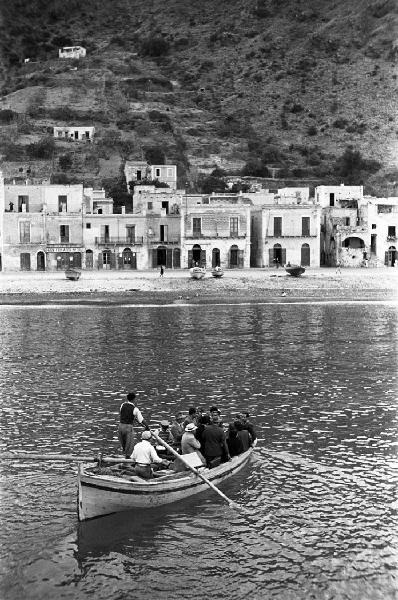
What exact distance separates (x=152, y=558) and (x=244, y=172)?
11308 cm

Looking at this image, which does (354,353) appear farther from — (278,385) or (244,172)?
(244,172)

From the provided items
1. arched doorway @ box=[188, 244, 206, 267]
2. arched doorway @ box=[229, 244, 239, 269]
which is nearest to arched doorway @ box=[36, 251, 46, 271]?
arched doorway @ box=[188, 244, 206, 267]

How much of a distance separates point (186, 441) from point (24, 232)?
200 feet

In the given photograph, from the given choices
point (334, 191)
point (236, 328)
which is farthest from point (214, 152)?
point (236, 328)

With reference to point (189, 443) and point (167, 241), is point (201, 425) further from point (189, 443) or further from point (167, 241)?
point (167, 241)

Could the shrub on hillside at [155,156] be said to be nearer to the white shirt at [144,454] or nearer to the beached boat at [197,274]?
the beached boat at [197,274]

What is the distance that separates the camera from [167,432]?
19578 millimetres

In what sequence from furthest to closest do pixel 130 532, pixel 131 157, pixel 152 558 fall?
1. pixel 131 157
2. pixel 130 532
3. pixel 152 558

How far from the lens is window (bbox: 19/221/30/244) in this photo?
3002 inches

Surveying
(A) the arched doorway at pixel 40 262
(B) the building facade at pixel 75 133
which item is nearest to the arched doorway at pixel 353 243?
(A) the arched doorway at pixel 40 262

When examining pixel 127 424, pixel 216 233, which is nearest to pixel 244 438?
pixel 127 424

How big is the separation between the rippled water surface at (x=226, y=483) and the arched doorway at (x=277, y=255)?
3937cm

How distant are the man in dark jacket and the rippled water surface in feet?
2.06

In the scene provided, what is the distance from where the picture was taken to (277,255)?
78688mm
